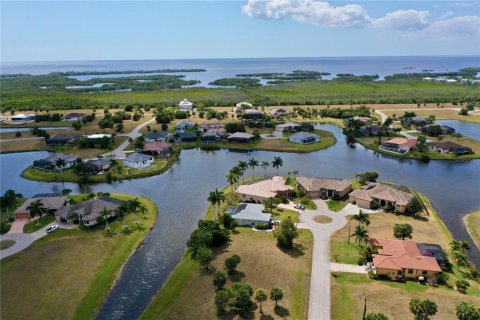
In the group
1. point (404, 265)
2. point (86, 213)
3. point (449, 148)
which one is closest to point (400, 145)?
point (449, 148)

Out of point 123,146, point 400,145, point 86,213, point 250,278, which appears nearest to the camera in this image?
point 250,278

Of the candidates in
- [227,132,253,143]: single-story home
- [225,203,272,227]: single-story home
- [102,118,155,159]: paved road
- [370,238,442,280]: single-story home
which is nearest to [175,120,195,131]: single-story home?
[102,118,155,159]: paved road

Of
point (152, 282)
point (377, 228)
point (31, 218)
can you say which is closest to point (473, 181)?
point (377, 228)

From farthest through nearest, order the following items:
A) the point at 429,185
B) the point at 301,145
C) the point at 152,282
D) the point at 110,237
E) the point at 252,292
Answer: the point at 301,145 < the point at 429,185 < the point at 110,237 < the point at 152,282 < the point at 252,292

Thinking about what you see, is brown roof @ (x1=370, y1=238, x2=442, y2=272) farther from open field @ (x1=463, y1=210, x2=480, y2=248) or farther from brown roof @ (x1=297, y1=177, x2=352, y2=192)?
brown roof @ (x1=297, y1=177, x2=352, y2=192)

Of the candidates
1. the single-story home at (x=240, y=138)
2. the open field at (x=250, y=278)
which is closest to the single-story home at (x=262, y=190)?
the open field at (x=250, y=278)

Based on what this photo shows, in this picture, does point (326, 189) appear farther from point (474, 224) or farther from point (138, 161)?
point (138, 161)

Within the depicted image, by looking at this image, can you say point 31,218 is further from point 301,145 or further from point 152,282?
point 301,145
